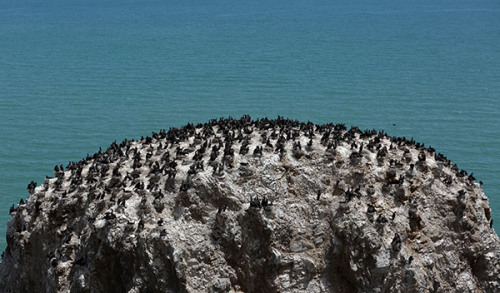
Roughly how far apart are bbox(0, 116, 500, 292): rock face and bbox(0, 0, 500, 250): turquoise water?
990 inches

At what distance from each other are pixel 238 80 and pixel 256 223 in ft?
309

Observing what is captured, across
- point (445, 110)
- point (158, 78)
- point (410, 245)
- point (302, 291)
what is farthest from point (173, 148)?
point (158, 78)

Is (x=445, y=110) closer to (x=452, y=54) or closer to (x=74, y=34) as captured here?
(x=452, y=54)

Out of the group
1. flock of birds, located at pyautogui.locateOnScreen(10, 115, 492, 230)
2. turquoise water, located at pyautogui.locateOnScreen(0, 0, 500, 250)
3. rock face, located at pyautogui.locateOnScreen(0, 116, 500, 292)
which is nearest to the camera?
rock face, located at pyautogui.locateOnScreen(0, 116, 500, 292)

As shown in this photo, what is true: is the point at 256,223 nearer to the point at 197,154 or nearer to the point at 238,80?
the point at 197,154

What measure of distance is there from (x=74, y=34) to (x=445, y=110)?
95.8 m

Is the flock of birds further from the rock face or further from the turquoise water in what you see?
the turquoise water

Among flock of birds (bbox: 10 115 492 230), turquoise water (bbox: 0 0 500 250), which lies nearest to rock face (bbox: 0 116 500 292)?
flock of birds (bbox: 10 115 492 230)

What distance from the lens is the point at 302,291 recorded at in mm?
33750

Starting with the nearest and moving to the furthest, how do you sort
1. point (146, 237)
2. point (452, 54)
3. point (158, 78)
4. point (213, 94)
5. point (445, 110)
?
1. point (146, 237)
2. point (445, 110)
3. point (213, 94)
4. point (158, 78)
5. point (452, 54)

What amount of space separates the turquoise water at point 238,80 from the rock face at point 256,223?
2515 cm

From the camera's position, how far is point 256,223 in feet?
111

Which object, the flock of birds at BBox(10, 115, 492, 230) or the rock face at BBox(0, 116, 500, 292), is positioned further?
the flock of birds at BBox(10, 115, 492, 230)

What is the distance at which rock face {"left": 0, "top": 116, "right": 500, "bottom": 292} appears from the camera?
33250 millimetres
